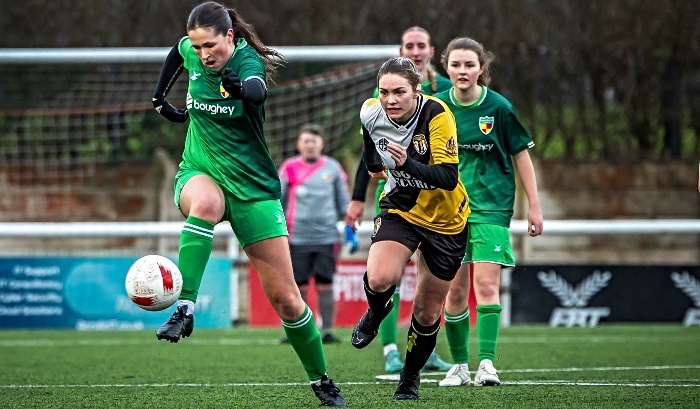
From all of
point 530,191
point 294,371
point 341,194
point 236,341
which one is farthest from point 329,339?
point 530,191

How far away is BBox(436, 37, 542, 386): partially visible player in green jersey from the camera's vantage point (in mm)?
6445

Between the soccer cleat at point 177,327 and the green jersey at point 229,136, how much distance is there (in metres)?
0.65

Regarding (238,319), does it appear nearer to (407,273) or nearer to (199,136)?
(407,273)

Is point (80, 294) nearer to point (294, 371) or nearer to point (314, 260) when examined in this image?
point (314, 260)

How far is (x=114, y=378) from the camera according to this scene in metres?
6.89

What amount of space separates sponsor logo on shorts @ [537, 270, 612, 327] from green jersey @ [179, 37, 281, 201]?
6620 mm

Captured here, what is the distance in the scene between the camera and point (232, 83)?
4730mm

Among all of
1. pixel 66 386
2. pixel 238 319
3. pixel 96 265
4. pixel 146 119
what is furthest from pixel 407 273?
pixel 66 386

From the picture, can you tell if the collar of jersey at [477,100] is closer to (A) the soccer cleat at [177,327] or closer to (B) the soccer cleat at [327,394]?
(B) the soccer cleat at [327,394]

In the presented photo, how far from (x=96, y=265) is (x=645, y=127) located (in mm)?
7155

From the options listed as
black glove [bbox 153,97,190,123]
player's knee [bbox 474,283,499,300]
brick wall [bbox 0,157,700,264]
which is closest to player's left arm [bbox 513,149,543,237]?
player's knee [bbox 474,283,499,300]

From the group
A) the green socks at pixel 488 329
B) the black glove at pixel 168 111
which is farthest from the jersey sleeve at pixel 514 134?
the black glove at pixel 168 111

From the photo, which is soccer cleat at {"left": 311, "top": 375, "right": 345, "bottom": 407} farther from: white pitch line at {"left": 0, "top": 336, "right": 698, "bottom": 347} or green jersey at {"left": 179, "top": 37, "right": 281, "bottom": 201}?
white pitch line at {"left": 0, "top": 336, "right": 698, "bottom": 347}

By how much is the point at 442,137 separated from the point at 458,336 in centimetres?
165
